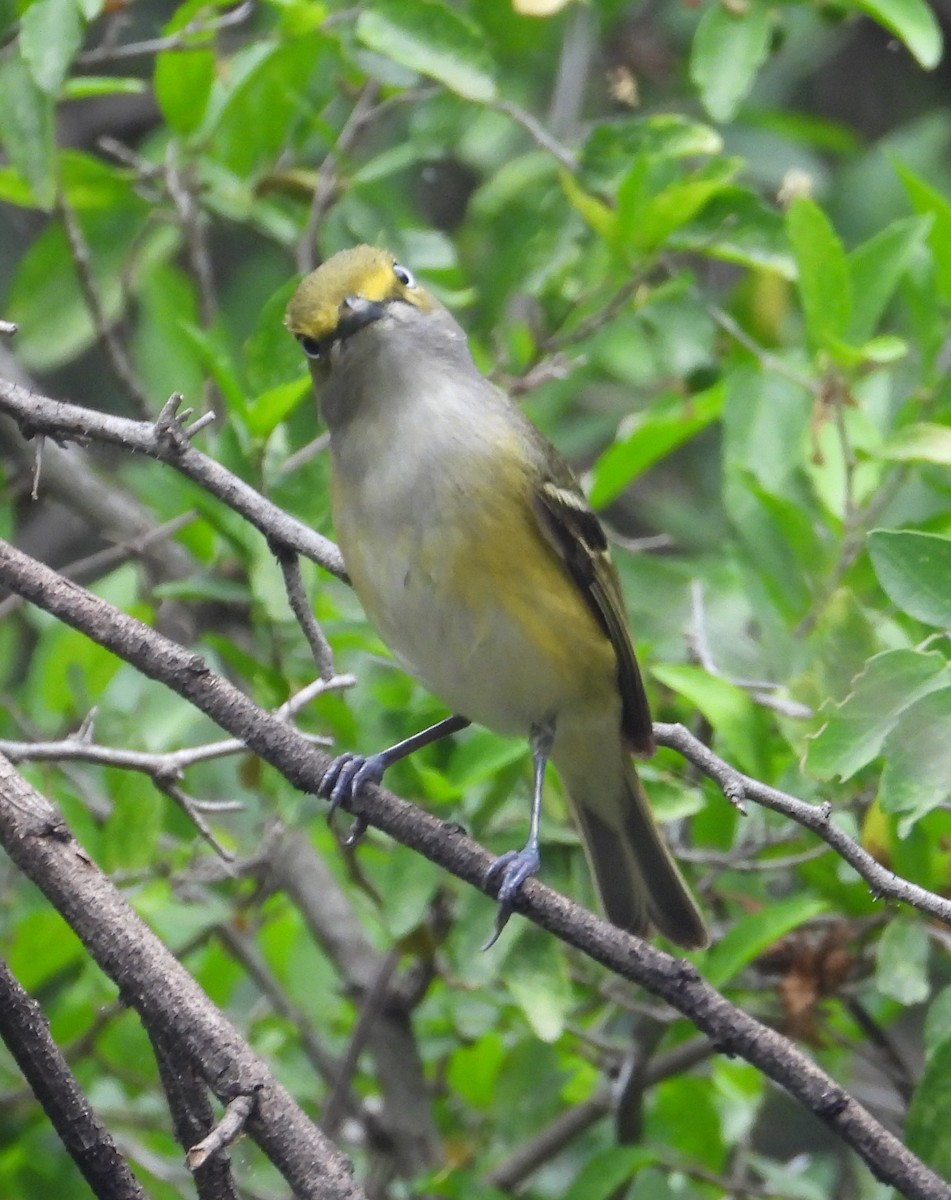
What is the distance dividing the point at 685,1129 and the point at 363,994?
0.85 meters

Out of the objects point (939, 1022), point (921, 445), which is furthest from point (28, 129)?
point (939, 1022)

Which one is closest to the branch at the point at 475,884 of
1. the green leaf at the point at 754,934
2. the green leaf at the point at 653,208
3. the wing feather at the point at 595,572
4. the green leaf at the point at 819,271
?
the green leaf at the point at 754,934

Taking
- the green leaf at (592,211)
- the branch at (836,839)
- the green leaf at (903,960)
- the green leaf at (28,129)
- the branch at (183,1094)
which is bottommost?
the green leaf at (903,960)

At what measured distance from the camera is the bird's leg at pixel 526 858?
2997 millimetres

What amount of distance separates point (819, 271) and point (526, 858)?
1.52 m

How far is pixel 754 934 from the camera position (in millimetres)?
3586

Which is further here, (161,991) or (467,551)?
(467,551)

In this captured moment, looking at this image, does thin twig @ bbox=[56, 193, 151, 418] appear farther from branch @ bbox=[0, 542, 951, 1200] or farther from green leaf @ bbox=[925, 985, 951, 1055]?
green leaf @ bbox=[925, 985, 951, 1055]

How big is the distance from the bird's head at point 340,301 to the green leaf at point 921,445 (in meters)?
1.11

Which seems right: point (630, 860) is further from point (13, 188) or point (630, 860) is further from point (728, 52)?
point (13, 188)

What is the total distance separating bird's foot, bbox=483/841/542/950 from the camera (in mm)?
2924

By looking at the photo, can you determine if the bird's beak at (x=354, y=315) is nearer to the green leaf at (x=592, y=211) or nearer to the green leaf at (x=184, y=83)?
the green leaf at (x=592, y=211)

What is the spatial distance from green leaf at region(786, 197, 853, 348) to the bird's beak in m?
1.00

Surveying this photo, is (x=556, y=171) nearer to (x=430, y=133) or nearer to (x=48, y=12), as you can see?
(x=430, y=133)
